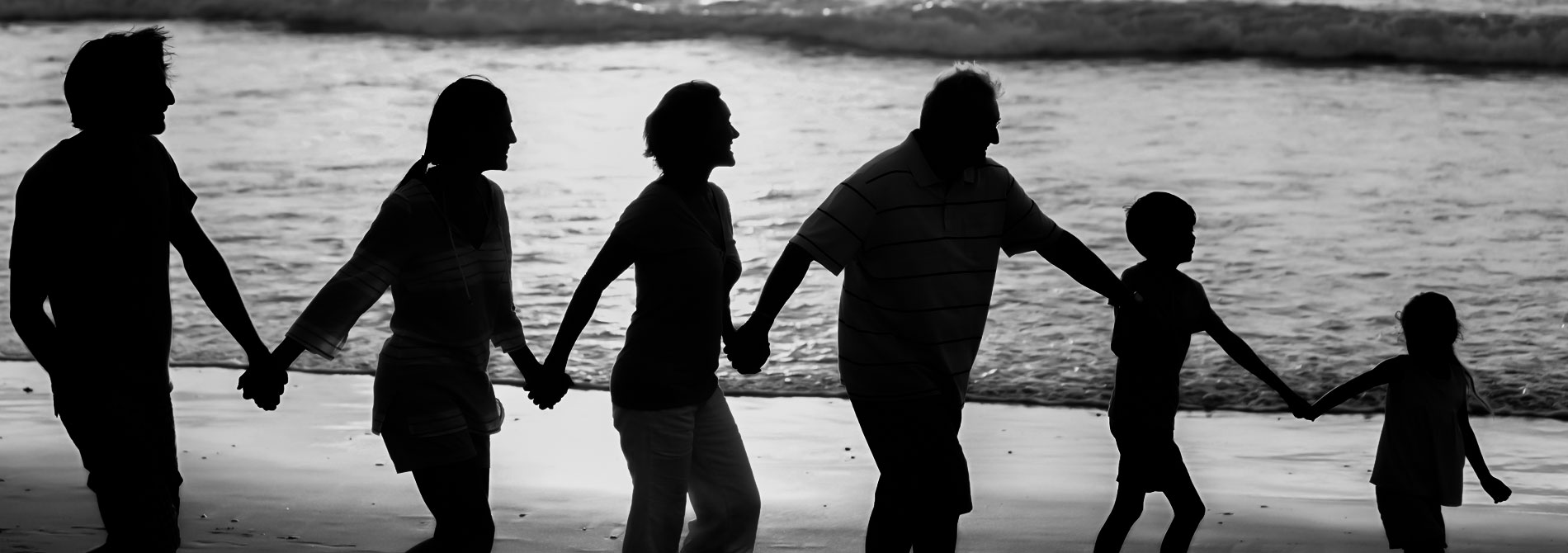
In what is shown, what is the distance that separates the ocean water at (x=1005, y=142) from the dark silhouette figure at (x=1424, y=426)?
117 inches

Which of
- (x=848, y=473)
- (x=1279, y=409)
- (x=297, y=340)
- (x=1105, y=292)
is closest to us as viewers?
(x=297, y=340)

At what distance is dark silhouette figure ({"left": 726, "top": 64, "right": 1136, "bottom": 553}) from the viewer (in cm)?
412

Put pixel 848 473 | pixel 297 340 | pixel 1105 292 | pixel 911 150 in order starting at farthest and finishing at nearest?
1. pixel 848 473
2. pixel 1105 292
3. pixel 911 150
4. pixel 297 340

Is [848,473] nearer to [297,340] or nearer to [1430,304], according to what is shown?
[1430,304]

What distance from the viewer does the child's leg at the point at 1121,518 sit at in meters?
4.57

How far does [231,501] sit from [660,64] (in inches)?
689

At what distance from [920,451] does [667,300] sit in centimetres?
74

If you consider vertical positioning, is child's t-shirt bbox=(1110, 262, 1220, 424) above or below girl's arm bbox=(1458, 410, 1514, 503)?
above

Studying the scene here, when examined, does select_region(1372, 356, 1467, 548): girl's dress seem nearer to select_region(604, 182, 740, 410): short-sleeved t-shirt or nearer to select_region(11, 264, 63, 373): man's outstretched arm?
select_region(604, 182, 740, 410): short-sleeved t-shirt

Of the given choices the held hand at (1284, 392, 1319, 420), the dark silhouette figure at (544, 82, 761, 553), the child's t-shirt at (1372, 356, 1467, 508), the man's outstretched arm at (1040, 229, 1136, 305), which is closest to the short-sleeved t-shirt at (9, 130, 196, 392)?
the dark silhouette figure at (544, 82, 761, 553)

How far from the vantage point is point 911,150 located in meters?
4.17

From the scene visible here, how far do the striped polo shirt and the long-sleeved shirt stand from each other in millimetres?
870

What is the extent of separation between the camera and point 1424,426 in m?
4.61

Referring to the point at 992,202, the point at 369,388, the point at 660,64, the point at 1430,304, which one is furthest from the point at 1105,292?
the point at 660,64
